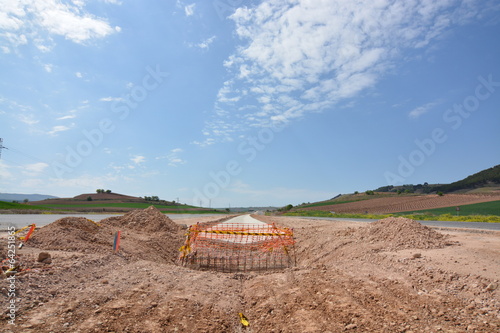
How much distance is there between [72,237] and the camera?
9766mm

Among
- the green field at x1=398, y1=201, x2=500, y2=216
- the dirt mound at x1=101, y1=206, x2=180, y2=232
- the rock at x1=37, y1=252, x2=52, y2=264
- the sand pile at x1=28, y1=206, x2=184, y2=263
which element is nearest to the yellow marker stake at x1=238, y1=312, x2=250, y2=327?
the rock at x1=37, y1=252, x2=52, y2=264

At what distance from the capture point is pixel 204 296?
19.6ft

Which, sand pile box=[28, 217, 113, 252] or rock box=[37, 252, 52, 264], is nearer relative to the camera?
rock box=[37, 252, 52, 264]

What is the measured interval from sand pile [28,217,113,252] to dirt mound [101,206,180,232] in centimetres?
571

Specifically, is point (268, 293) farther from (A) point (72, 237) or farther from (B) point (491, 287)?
(A) point (72, 237)

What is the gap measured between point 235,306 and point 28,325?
322 centimetres

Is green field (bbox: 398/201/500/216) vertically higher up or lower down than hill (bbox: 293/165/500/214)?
lower down

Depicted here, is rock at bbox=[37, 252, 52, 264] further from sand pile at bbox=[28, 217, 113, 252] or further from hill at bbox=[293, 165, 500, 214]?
hill at bbox=[293, 165, 500, 214]

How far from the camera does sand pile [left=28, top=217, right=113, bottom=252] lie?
900 cm

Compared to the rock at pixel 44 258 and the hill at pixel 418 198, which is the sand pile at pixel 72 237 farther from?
the hill at pixel 418 198

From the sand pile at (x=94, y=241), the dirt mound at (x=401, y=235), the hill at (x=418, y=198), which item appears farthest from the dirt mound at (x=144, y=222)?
the hill at (x=418, y=198)

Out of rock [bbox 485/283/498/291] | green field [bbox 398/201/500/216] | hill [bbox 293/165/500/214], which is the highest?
hill [bbox 293/165/500/214]

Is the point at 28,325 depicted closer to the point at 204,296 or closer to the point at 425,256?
the point at 204,296

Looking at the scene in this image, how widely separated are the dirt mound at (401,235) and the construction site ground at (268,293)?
0.24 ft
